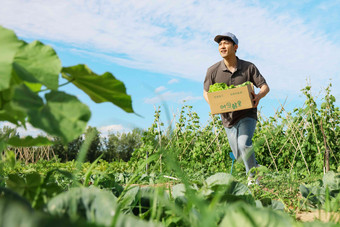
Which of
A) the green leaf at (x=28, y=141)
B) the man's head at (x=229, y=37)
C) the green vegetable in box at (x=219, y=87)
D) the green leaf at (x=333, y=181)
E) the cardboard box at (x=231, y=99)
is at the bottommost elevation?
the green leaf at (x=333, y=181)

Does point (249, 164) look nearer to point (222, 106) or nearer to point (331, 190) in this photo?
point (222, 106)

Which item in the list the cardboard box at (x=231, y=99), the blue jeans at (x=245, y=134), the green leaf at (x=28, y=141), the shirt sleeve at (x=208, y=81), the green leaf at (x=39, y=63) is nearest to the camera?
the green leaf at (x=39, y=63)

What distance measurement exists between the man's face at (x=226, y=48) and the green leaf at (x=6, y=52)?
361 cm

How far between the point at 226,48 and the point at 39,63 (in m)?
3.57

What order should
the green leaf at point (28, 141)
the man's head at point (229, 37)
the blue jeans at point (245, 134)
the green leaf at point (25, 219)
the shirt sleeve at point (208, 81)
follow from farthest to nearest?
the shirt sleeve at point (208, 81) < the man's head at point (229, 37) < the blue jeans at point (245, 134) < the green leaf at point (28, 141) < the green leaf at point (25, 219)

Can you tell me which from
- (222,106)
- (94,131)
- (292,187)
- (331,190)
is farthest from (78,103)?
(222,106)

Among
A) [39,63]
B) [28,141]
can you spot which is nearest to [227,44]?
[28,141]

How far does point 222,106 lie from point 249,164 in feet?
2.53

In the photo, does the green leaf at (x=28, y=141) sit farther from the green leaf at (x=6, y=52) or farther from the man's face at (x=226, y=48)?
the man's face at (x=226, y=48)

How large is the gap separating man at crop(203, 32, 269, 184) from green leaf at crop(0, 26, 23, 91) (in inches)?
136

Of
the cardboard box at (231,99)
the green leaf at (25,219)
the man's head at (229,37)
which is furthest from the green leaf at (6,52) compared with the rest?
the man's head at (229,37)

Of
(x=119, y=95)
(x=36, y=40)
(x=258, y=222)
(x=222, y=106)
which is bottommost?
(x=258, y=222)

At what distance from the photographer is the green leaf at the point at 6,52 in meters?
0.71

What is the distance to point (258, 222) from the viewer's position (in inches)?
26.0
